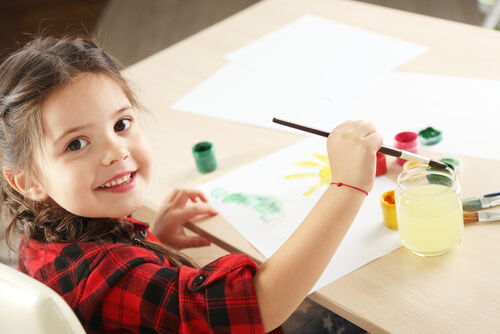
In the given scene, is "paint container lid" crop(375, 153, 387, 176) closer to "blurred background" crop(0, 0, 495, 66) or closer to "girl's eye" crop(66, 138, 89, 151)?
A: "girl's eye" crop(66, 138, 89, 151)

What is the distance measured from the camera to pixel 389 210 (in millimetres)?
958

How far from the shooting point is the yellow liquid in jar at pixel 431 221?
872mm

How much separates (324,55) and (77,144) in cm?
85

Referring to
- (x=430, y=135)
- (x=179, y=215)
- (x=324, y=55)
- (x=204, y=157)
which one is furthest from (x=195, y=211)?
(x=324, y=55)

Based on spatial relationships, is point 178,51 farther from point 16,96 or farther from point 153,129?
point 16,96

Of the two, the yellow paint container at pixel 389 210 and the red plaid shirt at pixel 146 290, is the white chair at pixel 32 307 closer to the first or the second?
the red plaid shirt at pixel 146 290

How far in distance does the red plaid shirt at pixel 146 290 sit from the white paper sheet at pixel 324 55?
2.24 feet

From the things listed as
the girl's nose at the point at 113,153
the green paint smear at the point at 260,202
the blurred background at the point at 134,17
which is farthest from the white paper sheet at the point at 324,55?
the blurred background at the point at 134,17

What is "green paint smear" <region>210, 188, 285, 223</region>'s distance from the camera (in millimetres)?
1075

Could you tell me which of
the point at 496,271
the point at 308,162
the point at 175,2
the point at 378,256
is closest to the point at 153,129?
the point at 308,162

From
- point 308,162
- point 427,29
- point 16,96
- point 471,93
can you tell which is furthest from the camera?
point 427,29

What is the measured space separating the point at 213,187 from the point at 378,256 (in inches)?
16.1

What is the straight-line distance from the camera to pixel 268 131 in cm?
133

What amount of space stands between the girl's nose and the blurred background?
2.44 m
